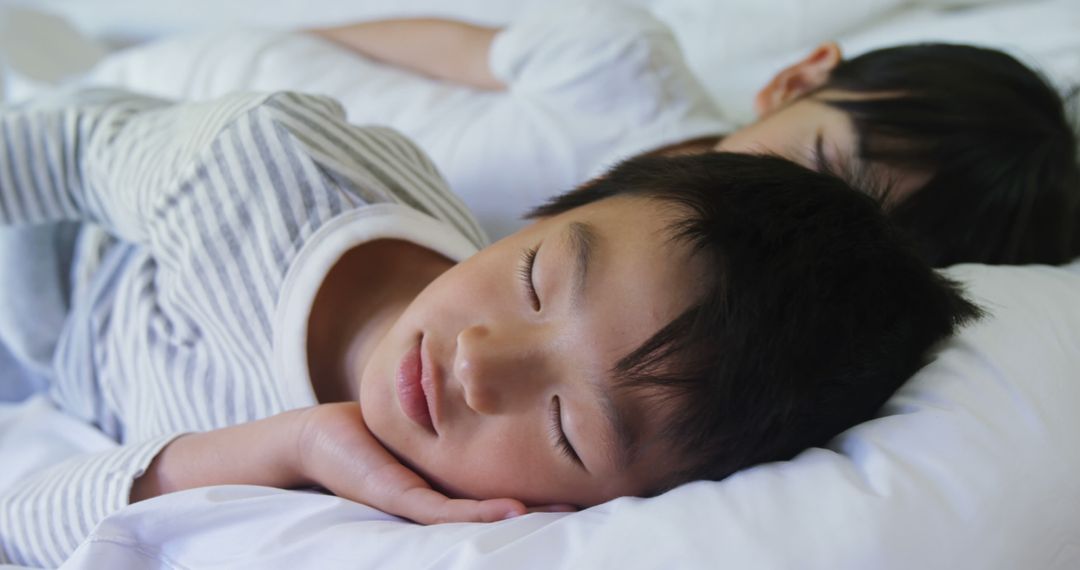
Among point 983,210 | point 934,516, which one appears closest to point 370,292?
point 934,516

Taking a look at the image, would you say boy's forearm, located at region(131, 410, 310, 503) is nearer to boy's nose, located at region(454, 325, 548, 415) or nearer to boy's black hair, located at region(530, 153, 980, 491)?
boy's nose, located at region(454, 325, 548, 415)

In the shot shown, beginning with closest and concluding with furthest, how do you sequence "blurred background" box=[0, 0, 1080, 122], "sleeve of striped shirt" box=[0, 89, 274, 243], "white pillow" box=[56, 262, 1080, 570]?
"white pillow" box=[56, 262, 1080, 570], "sleeve of striped shirt" box=[0, 89, 274, 243], "blurred background" box=[0, 0, 1080, 122]

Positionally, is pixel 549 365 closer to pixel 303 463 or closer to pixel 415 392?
pixel 415 392

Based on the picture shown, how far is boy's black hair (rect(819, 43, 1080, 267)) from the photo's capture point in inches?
37.0

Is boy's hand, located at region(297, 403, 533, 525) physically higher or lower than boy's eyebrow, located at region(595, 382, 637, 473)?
lower

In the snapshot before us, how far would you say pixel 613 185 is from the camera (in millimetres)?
713

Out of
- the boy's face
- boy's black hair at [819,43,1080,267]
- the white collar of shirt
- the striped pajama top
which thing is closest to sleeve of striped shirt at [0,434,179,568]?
the striped pajama top

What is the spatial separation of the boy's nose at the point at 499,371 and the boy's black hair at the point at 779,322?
66mm

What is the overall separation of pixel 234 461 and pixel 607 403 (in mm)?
329

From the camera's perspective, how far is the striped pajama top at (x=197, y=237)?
76 centimetres

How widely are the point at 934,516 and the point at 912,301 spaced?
0.16 meters

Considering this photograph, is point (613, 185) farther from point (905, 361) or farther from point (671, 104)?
point (671, 104)

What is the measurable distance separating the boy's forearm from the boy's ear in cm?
77

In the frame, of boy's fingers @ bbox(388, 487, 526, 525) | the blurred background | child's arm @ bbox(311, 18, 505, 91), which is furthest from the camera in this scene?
child's arm @ bbox(311, 18, 505, 91)
